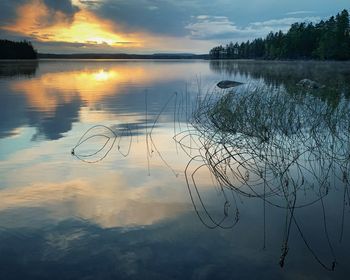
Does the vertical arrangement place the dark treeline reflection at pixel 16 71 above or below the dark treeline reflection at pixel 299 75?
below

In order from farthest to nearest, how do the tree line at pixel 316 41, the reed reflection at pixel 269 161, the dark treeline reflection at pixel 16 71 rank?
the tree line at pixel 316 41, the dark treeline reflection at pixel 16 71, the reed reflection at pixel 269 161

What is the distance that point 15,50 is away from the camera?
527ft

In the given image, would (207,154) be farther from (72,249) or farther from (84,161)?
(72,249)

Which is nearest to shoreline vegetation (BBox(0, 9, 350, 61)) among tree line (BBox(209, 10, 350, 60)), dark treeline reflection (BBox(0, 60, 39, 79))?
tree line (BBox(209, 10, 350, 60))

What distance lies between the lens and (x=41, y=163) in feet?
32.1

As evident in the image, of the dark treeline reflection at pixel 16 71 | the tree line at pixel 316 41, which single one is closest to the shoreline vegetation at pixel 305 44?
the tree line at pixel 316 41

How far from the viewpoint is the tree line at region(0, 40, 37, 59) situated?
156125 millimetres

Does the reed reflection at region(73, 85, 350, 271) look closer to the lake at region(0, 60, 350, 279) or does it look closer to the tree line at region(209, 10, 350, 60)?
the lake at region(0, 60, 350, 279)

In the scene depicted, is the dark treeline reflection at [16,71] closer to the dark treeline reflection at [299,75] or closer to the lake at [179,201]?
the dark treeline reflection at [299,75]

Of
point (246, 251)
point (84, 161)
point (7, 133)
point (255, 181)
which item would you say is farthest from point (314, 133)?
point (7, 133)

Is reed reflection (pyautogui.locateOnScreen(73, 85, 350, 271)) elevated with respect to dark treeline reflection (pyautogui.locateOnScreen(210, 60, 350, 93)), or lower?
elevated

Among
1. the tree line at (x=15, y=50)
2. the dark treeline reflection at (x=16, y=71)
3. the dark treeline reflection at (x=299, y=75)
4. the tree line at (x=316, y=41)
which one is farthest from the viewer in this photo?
the tree line at (x=15, y=50)

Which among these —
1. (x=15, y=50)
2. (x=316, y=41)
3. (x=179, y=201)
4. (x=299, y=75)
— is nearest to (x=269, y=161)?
(x=179, y=201)

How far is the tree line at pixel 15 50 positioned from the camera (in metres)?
156
